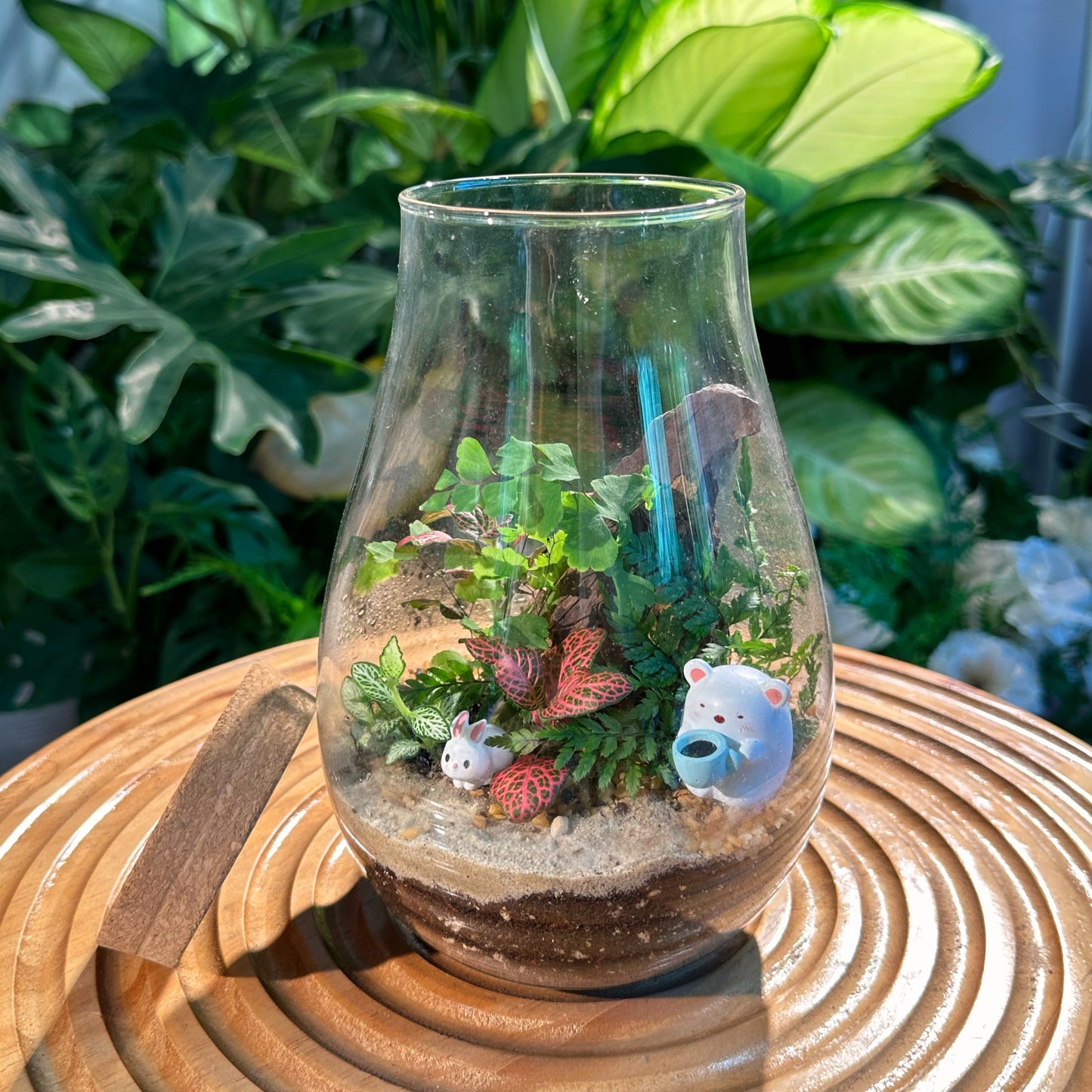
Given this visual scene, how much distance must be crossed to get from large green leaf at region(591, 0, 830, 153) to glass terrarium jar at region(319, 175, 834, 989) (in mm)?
857

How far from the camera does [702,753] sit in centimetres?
41

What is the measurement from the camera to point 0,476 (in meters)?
1.24

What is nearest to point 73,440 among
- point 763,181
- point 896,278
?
point 763,181

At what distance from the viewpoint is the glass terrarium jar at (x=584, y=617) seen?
415mm

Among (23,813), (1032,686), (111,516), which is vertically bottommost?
(1032,686)

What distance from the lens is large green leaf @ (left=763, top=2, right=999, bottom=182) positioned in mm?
1309

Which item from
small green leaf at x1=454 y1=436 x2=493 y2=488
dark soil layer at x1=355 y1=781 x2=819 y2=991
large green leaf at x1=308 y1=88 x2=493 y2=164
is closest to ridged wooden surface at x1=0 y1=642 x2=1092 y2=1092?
dark soil layer at x1=355 y1=781 x2=819 y2=991

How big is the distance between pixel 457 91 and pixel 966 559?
52.1 inches

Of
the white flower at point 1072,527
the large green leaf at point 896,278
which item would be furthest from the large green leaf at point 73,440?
the white flower at point 1072,527

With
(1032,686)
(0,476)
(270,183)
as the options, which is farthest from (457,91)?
(1032,686)

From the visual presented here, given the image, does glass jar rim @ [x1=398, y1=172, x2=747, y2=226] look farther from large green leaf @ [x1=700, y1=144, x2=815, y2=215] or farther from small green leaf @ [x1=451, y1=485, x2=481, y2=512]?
large green leaf @ [x1=700, y1=144, x2=815, y2=215]

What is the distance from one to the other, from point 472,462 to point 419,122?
110 cm

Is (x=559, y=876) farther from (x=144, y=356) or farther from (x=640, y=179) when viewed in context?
(x=144, y=356)

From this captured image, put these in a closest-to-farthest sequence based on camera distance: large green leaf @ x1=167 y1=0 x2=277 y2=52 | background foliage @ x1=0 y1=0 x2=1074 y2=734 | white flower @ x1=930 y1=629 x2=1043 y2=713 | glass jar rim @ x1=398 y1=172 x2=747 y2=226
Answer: glass jar rim @ x1=398 y1=172 x2=747 y2=226 → background foliage @ x1=0 y1=0 x2=1074 y2=734 → white flower @ x1=930 y1=629 x2=1043 y2=713 → large green leaf @ x1=167 y1=0 x2=277 y2=52
